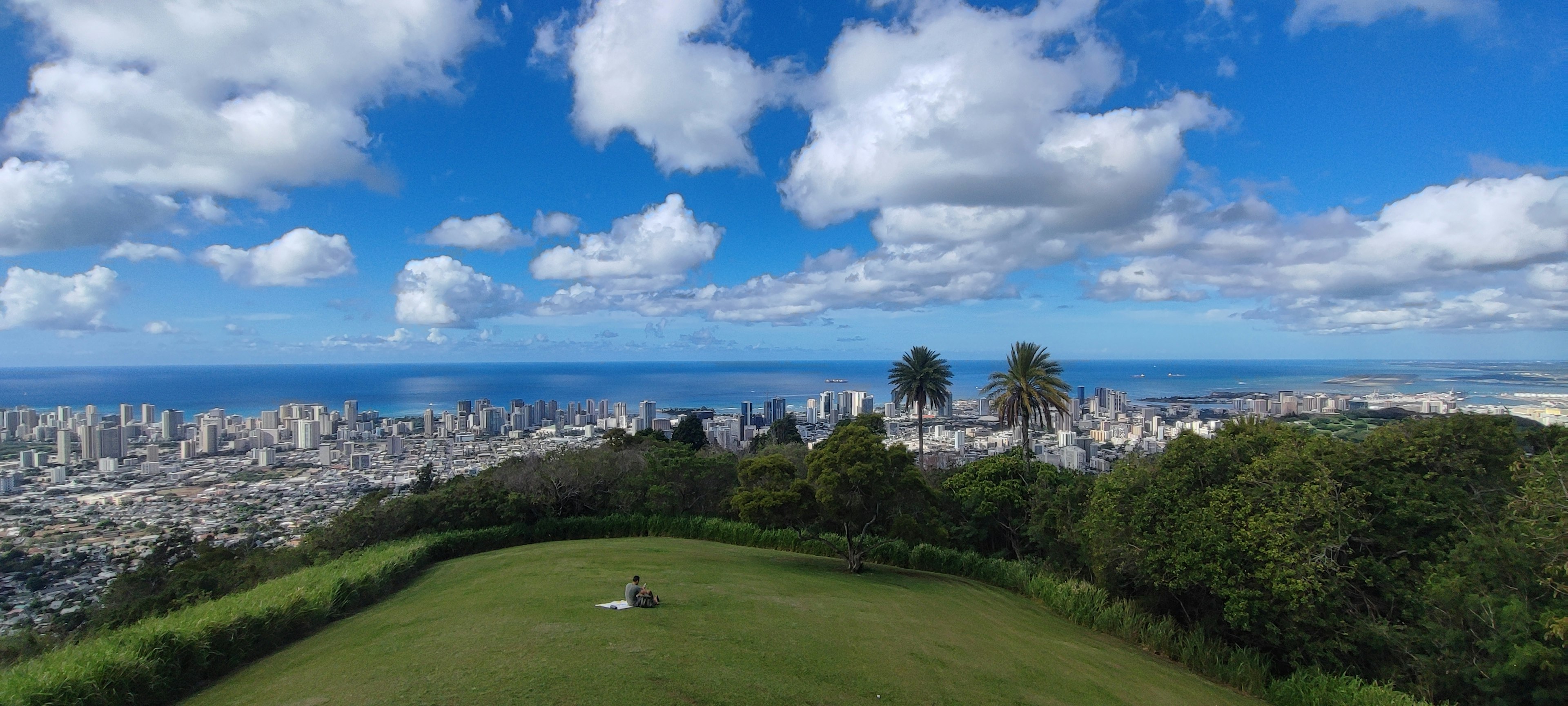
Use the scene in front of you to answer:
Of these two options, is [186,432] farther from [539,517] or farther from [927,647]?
[927,647]

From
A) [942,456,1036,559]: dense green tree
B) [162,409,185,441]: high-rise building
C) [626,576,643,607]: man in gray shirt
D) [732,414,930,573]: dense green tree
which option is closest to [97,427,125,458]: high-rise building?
[162,409,185,441]: high-rise building

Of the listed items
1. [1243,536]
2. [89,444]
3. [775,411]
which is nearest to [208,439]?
[89,444]

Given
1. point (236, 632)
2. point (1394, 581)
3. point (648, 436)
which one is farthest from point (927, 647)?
point (648, 436)

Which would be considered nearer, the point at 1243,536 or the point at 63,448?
the point at 1243,536

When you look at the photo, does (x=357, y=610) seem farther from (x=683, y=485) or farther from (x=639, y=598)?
(x=683, y=485)

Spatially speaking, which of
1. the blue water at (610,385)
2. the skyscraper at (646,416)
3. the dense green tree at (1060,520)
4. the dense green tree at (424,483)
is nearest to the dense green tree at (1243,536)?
the dense green tree at (1060,520)

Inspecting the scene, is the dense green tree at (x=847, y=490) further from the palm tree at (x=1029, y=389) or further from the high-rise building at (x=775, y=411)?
the high-rise building at (x=775, y=411)
